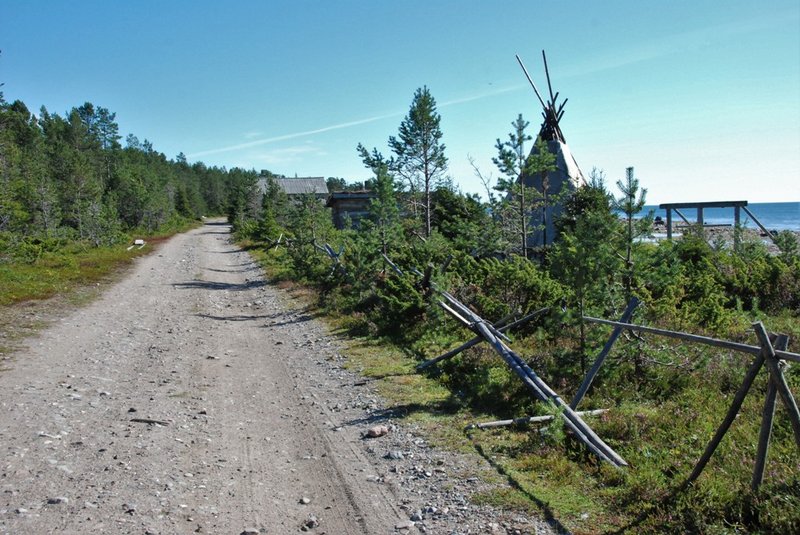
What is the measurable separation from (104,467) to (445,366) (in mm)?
5390

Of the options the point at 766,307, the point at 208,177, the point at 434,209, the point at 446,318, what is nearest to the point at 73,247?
the point at 434,209

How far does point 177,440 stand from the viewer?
670 cm

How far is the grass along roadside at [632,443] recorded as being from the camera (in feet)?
15.1

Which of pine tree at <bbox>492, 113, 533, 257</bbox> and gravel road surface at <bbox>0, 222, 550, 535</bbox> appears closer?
gravel road surface at <bbox>0, 222, 550, 535</bbox>

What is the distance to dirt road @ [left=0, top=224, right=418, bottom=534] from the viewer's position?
4953mm

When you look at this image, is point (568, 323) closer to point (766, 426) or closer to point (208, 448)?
point (766, 426)

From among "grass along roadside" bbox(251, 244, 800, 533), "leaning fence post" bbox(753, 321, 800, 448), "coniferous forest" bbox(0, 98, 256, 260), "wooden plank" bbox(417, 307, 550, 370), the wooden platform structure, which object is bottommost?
"grass along roadside" bbox(251, 244, 800, 533)

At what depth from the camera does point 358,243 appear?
1725cm

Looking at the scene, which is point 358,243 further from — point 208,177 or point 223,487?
point 208,177

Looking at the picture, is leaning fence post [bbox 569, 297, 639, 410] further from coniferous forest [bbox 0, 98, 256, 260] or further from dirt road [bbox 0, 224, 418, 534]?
coniferous forest [bbox 0, 98, 256, 260]

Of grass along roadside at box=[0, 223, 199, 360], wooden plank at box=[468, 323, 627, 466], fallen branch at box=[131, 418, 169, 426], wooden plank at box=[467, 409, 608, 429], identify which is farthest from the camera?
grass along roadside at box=[0, 223, 199, 360]

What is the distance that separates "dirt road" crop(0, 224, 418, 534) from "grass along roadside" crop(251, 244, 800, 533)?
1.30 metres

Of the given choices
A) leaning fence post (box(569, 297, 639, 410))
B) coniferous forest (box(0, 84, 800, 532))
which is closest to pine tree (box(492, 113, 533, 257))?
coniferous forest (box(0, 84, 800, 532))

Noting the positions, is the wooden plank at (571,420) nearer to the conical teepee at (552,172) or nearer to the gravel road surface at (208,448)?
the gravel road surface at (208,448)
